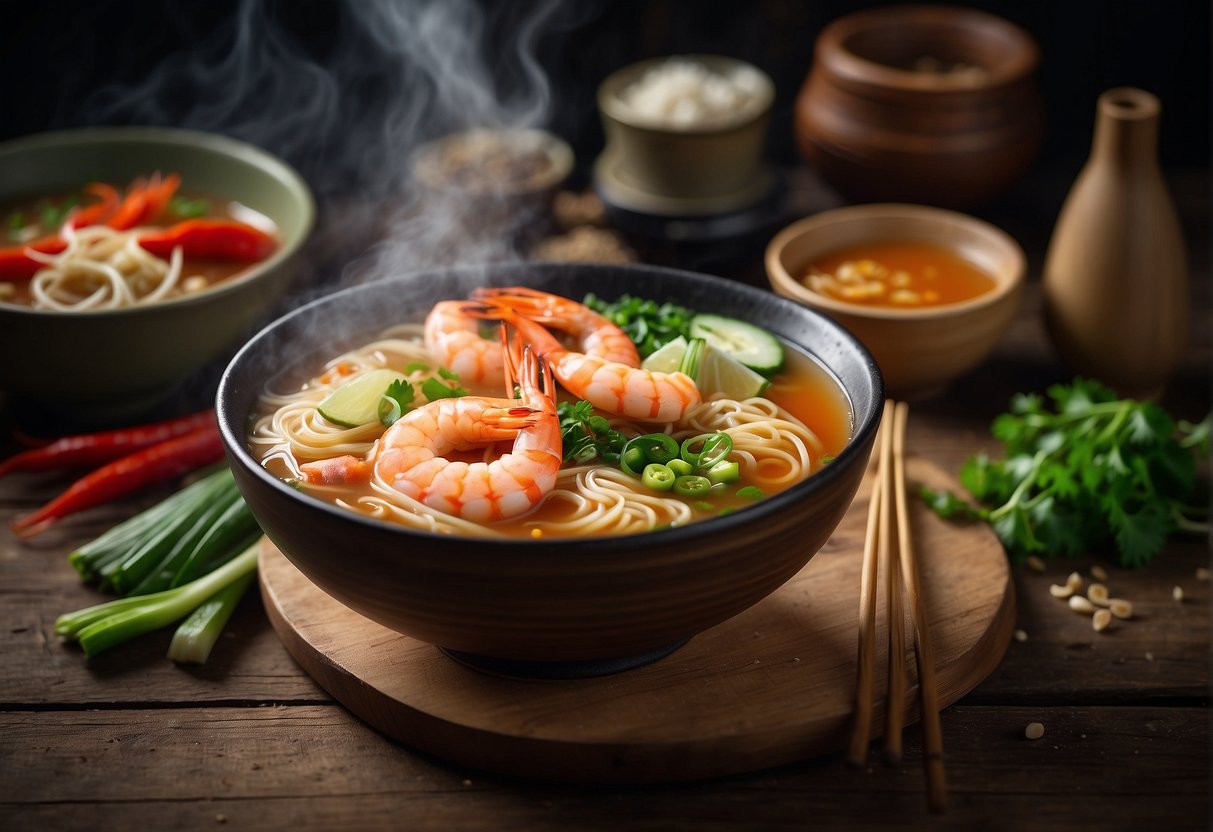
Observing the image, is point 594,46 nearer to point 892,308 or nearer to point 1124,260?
point 892,308

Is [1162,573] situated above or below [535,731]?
below

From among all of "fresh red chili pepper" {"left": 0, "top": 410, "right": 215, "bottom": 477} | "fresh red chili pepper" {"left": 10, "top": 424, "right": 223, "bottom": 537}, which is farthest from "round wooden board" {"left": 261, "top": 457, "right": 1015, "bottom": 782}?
"fresh red chili pepper" {"left": 0, "top": 410, "right": 215, "bottom": 477}

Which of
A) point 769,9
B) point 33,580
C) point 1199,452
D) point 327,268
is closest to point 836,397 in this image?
point 1199,452

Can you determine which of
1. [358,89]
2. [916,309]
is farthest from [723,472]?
[358,89]

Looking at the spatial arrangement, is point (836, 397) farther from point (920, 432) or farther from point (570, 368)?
point (920, 432)

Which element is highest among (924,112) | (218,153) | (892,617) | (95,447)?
(924,112)

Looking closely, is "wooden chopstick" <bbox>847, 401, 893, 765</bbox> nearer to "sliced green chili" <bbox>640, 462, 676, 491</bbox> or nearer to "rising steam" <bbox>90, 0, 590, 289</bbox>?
"sliced green chili" <bbox>640, 462, 676, 491</bbox>
